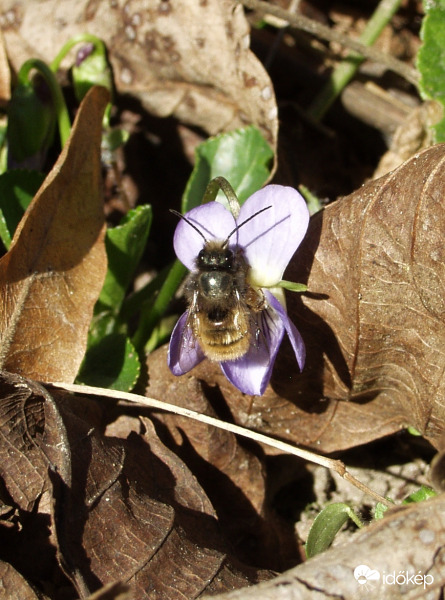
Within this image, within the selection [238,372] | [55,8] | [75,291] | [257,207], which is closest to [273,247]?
[257,207]

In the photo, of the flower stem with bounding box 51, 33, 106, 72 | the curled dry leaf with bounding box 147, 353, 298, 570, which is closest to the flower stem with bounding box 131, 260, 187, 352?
the curled dry leaf with bounding box 147, 353, 298, 570

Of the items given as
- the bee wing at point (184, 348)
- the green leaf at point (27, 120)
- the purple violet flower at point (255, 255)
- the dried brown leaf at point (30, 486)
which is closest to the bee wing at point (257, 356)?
the purple violet flower at point (255, 255)

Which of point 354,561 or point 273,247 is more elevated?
point 273,247

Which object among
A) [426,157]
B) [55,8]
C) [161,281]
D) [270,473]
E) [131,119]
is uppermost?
[426,157]

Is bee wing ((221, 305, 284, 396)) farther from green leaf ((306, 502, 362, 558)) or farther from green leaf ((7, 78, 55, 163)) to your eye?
green leaf ((7, 78, 55, 163))

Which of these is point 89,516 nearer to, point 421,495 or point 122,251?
point 421,495

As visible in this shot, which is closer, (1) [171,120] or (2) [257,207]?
(2) [257,207]

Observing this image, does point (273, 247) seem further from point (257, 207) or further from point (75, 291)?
point (75, 291)
